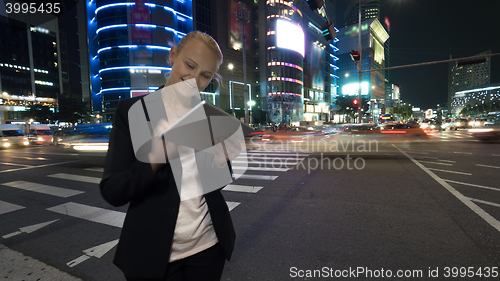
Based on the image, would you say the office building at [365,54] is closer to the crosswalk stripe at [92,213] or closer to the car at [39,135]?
the car at [39,135]

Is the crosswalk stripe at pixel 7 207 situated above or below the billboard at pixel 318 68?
below

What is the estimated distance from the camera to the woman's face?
138 cm

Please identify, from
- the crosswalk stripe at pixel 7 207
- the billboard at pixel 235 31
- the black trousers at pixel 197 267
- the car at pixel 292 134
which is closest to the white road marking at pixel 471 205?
the black trousers at pixel 197 267

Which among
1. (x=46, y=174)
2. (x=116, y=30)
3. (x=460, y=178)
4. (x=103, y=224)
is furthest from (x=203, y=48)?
(x=116, y=30)

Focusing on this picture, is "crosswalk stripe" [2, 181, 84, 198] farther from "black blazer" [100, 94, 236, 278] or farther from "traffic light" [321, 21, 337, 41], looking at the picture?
"traffic light" [321, 21, 337, 41]

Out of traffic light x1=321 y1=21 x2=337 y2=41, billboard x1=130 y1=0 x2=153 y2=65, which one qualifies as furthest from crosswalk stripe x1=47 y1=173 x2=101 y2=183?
billboard x1=130 y1=0 x2=153 y2=65

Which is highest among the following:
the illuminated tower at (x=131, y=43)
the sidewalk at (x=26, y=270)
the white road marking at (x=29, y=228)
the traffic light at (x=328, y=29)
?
the illuminated tower at (x=131, y=43)

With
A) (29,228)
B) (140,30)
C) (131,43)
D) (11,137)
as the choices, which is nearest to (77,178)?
(29,228)

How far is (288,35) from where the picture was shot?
68.1 meters

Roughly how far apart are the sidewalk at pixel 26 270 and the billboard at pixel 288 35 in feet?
232

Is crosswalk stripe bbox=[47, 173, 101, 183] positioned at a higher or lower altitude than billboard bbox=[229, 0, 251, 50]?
lower

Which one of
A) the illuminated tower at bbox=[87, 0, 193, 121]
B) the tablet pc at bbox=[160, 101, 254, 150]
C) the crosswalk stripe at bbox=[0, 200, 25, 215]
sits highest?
the illuminated tower at bbox=[87, 0, 193, 121]

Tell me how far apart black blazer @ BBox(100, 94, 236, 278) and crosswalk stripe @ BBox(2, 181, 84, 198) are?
20.4 feet

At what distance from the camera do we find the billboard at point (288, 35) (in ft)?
217
